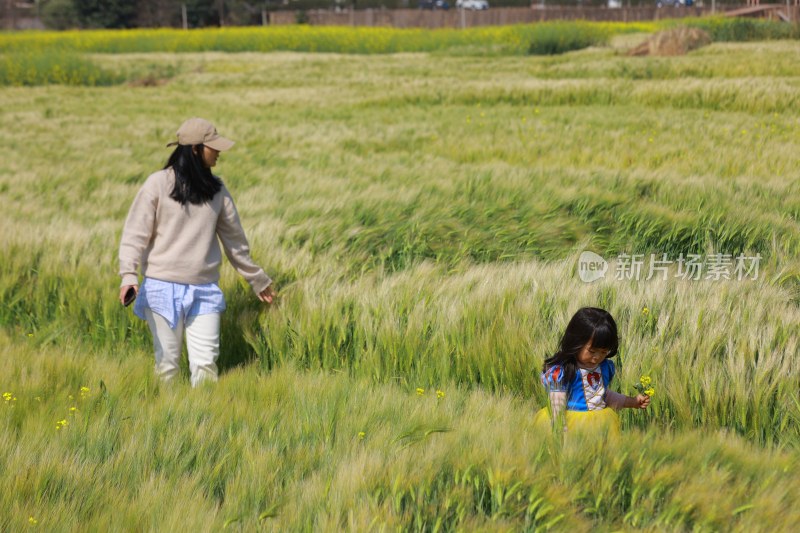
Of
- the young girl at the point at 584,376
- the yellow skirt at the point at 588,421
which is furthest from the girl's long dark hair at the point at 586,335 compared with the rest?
the yellow skirt at the point at 588,421

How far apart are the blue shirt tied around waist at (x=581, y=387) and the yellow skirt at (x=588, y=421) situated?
0.18ft

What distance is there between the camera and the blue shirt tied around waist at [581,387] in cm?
277

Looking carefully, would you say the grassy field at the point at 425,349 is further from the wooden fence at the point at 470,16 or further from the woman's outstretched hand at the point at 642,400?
the wooden fence at the point at 470,16

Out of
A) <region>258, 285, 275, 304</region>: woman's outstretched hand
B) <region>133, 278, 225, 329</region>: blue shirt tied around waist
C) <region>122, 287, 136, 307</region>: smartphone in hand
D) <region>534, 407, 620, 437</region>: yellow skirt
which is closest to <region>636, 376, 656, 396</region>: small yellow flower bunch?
<region>534, 407, 620, 437</region>: yellow skirt

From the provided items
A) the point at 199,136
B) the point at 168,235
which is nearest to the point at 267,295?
the point at 168,235

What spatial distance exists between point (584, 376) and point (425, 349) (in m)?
0.95

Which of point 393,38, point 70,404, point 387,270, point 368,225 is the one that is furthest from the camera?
point 393,38

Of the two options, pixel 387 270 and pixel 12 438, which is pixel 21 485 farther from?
pixel 387 270

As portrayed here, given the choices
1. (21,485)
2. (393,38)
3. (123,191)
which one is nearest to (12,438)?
(21,485)

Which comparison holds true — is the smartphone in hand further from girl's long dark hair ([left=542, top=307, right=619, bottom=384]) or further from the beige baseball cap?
girl's long dark hair ([left=542, top=307, right=619, bottom=384])

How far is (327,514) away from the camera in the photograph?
2104 mm

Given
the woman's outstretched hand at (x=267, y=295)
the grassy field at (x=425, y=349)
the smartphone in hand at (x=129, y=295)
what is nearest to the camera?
the grassy field at (x=425, y=349)

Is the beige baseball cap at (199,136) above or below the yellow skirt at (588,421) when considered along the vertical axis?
above

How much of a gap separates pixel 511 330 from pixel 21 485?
1.90 metres
